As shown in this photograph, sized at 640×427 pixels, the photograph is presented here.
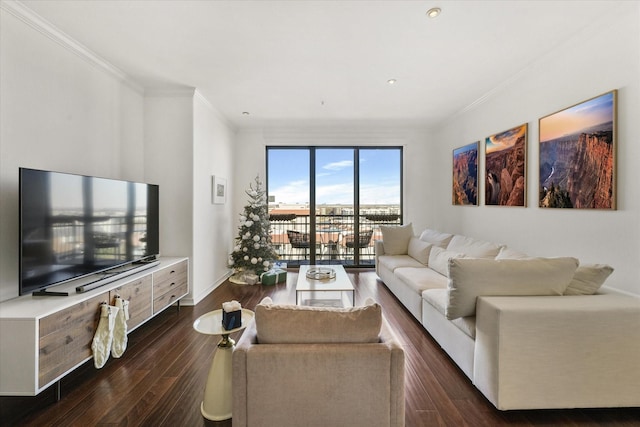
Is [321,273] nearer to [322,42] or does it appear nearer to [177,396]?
[177,396]

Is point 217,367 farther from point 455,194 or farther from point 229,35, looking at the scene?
point 455,194

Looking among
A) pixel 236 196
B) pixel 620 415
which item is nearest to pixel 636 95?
A: pixel 620 415

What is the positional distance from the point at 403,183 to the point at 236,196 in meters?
3.30

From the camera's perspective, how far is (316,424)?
134 centimetres

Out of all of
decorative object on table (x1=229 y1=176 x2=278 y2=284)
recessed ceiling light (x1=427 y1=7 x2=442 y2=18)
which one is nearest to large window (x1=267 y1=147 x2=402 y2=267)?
decorative object on table (x1=229 y1=176 x2=278 y2=284)

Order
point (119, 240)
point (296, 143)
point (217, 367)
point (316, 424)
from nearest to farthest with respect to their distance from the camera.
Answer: point (316, 424) < point (217, 367) < point (119, 240) < point (296, 143)

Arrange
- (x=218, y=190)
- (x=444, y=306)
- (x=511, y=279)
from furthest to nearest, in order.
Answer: (x=218, y=190) < (x=444, y=306) < (x=511, y=279)

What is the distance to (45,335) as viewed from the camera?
5.68 ft

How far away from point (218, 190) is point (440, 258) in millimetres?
3378

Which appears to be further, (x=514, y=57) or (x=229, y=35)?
(x=514, y=57)

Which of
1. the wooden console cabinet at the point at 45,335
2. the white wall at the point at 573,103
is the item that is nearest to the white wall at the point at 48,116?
the wooden console cabinet at the point at 45,335

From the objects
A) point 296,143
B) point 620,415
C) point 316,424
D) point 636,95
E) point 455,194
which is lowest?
point 620,415

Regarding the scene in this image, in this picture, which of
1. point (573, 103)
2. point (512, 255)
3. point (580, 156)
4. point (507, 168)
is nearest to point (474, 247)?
point (512, 255)

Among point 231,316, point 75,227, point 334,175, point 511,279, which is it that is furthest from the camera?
point 334,175
